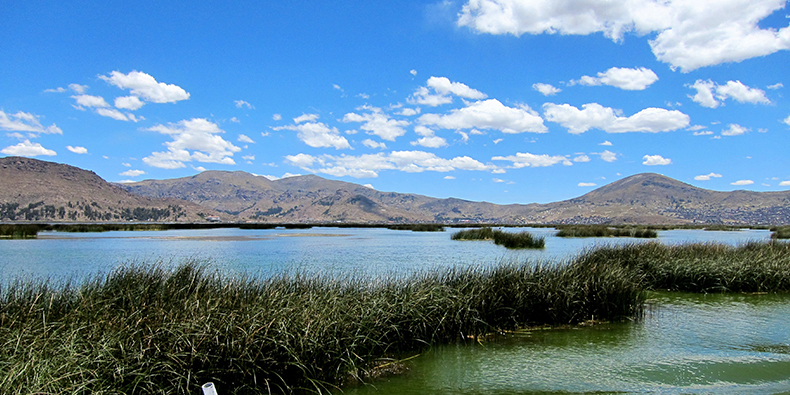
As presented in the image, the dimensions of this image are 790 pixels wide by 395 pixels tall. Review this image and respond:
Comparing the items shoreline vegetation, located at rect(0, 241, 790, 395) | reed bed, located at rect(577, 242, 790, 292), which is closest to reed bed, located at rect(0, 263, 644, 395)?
shoreline vegetation, located at rect(0, 241, 790, 395)

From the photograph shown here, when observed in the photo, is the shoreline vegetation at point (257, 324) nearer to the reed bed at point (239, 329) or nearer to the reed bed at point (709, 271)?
the reed bed at point (239, 329)

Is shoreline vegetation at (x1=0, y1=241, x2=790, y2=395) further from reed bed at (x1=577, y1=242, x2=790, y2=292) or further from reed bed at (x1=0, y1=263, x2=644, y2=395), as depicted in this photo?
reed bed at (x1=577, y1=242, x2=790, y2=292)

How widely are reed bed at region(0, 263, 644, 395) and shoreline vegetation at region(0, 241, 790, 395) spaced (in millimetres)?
25

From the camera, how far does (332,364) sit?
25.2 ft

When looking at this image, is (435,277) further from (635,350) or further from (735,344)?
(735,344)

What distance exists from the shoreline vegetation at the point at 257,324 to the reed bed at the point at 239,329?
0.08ft

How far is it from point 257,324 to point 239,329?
29 centimetres

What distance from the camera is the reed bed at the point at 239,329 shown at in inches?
238

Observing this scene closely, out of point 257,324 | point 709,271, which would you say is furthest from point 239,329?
point 709,271

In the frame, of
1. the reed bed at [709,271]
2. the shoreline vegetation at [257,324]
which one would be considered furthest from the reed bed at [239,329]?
the reed bed at [709,271]

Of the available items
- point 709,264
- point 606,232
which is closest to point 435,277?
point 709,264

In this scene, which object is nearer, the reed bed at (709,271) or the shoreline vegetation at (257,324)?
the shoreline vegetation at (257,324)

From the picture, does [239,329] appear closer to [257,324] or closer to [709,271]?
[257,324]

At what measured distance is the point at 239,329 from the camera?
7023 millimetres
